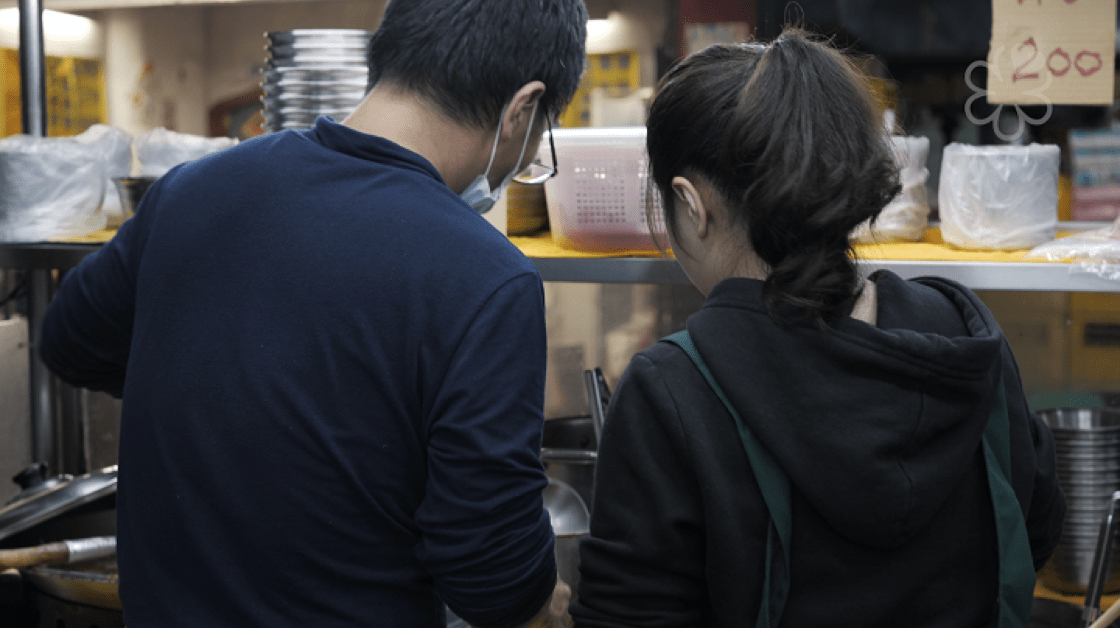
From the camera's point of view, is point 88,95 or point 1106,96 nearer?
point 1106,96

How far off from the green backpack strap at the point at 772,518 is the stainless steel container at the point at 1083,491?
95 cm

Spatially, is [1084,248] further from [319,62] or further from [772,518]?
[319,62]

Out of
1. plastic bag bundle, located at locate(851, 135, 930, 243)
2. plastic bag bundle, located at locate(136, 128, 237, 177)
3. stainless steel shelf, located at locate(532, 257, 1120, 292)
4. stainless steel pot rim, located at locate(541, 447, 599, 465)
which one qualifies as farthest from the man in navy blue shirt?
plastic bag bundle, located at locate(136, 128, 237, 177)

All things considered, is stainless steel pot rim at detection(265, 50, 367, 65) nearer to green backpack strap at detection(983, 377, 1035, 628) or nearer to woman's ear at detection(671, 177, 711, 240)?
woman's ear at detection(671, 177, 711, 240)

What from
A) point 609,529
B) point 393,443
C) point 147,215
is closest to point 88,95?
point 147,215

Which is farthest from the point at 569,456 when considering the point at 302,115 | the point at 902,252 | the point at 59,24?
the point at 59,24

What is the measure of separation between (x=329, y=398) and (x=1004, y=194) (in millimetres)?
1111

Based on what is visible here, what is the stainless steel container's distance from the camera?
160 cm

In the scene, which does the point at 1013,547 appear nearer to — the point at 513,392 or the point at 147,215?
the point at 513,392

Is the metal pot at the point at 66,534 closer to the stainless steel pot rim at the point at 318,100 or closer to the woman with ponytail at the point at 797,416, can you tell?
the stainless steel pot rim at the point at 318,100

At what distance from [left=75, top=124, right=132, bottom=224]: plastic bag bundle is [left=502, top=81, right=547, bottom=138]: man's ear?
4.02 ft

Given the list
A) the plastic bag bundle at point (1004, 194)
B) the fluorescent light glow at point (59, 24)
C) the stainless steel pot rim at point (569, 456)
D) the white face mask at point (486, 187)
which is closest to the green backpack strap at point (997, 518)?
the white face mask at point (486, 187)

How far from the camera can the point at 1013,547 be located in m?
0.90

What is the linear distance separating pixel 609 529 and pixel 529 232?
1.07 meters
